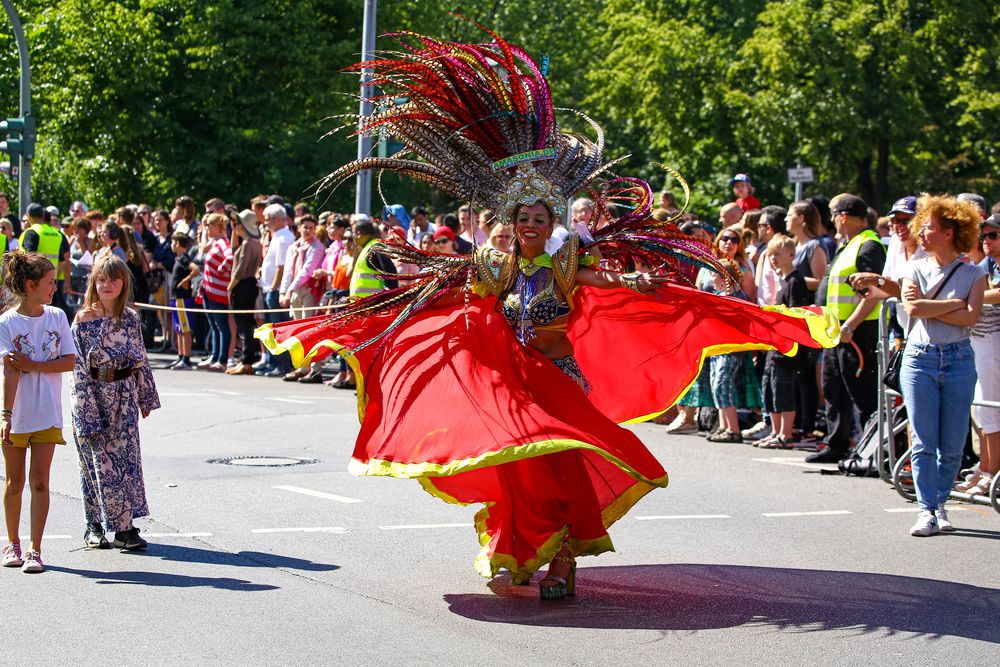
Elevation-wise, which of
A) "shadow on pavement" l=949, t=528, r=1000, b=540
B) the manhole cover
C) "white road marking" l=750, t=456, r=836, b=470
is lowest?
the manhole cover

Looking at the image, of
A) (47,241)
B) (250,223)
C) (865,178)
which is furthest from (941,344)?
(865,178)

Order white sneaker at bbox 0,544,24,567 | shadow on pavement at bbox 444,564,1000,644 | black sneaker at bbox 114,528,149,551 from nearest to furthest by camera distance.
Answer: shadow on pavement at bbox 444,564,1000,644
white sneaker at bbox 0,544,24,567
black sneaker at bbox 114,528,149,551

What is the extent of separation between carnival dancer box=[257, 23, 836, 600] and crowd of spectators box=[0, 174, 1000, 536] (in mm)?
340

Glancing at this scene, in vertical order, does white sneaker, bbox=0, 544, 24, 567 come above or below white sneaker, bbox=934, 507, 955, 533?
below

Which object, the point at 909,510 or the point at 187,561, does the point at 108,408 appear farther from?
the point at 909,510

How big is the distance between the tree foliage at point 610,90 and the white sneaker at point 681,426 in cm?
2131

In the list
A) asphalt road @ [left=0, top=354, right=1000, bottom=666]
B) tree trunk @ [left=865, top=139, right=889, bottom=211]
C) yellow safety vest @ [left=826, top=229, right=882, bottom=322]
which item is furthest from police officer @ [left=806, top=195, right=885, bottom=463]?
tree trunk @ [left=865, top=139, right=889, bottom=211]

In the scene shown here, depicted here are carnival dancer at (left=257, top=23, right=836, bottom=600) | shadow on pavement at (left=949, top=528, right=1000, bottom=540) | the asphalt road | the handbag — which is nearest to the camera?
the asphalt road

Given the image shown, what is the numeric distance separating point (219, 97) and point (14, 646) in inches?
1258

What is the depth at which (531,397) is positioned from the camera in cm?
695

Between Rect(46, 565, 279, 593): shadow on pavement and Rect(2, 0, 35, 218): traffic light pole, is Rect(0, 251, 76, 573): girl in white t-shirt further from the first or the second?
Rect(2, 0, 35, 218): traffic light pole

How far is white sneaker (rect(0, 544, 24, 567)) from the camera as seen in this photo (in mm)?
7801

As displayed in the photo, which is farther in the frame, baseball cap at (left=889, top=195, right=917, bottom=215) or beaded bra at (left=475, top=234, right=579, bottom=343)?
baseball cap at (left=889, top=195, right=917, bottom=215)

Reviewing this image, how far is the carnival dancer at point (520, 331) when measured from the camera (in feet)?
22.9
